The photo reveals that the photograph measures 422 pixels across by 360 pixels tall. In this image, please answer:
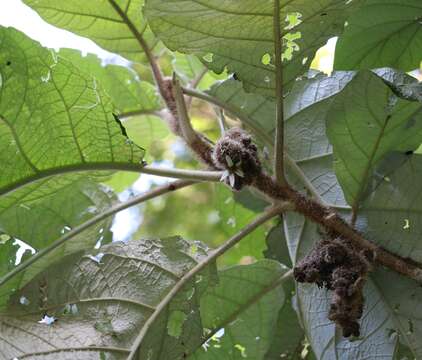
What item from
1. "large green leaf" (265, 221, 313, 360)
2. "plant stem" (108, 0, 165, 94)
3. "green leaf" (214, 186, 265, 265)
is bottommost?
"large green leaf" (265, 221, 313, 360)

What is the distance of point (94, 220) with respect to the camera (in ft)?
3.57

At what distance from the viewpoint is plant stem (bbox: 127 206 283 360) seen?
0.96 meters

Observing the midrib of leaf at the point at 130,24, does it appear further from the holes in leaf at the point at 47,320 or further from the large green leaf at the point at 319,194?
the holes in leaf at the point at 47,320

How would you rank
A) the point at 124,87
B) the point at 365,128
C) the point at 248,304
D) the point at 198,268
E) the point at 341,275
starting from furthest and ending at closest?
the point at 124,87 → the point at 248,304 → the point at 198,268 → the point at 365,128 → the point at 341,275

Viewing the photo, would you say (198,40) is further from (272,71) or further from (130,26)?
(130,26)

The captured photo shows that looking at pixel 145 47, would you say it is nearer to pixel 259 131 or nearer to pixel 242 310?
pixel 259 131

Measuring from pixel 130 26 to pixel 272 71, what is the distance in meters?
0.32

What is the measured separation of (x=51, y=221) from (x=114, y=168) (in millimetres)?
212

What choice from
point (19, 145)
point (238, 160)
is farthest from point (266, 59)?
point (19, 145)

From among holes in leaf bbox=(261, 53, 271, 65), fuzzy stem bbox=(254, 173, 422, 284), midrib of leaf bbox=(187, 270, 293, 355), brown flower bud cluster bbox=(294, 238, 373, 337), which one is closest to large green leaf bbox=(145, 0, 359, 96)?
holes in leaf bbox=(261, 53, 271, 65)

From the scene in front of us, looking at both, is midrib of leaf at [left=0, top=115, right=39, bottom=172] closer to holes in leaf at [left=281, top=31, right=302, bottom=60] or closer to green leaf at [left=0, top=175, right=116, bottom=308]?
green leaf at [left=0, top=175, right=116, bottom=308]

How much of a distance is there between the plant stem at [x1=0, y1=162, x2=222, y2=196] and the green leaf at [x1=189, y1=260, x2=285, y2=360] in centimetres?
20

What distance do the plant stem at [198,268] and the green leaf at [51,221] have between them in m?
0.16

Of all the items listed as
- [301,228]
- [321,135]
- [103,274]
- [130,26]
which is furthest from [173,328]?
[130,26]
